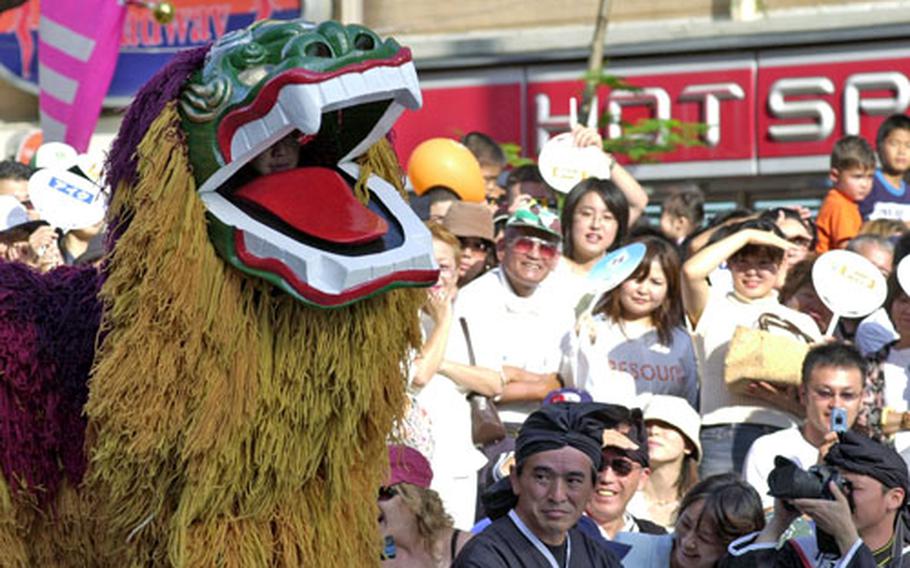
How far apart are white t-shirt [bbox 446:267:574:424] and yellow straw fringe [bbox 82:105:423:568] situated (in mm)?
3105

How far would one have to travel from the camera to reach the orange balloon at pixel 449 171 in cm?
860

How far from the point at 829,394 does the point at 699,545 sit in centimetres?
109

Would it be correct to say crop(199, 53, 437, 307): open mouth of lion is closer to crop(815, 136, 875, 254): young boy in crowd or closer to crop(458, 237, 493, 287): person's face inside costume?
crop(458, 237, 493, 287): person's face inside costume

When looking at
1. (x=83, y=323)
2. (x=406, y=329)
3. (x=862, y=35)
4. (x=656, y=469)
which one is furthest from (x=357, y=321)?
(x=862, y=35)

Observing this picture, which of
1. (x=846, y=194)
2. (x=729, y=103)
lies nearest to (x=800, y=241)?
(x=846, y=194)

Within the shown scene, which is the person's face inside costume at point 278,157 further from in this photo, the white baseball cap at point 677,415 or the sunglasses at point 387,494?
the white baseball cap at point 677,415

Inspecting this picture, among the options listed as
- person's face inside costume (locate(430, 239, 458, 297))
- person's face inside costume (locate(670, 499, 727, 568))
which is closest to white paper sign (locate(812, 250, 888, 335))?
person's face inside costume (locate(430, 239, 458, 297))

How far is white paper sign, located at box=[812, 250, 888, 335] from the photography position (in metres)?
7.25

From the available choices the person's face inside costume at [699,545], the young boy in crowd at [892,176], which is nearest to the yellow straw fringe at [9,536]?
the person's face inside costume at [699,545]

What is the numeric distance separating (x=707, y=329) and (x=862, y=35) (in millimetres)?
6772

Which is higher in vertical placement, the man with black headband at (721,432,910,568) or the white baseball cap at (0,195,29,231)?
the white baseball cap at (0,195,29,231)

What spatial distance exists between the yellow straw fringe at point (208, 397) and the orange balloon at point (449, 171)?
476 cm

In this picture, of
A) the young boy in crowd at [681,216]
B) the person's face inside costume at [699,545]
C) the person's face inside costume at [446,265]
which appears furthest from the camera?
the young boy in crowd at [681,216]

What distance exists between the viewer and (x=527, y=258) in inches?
280
